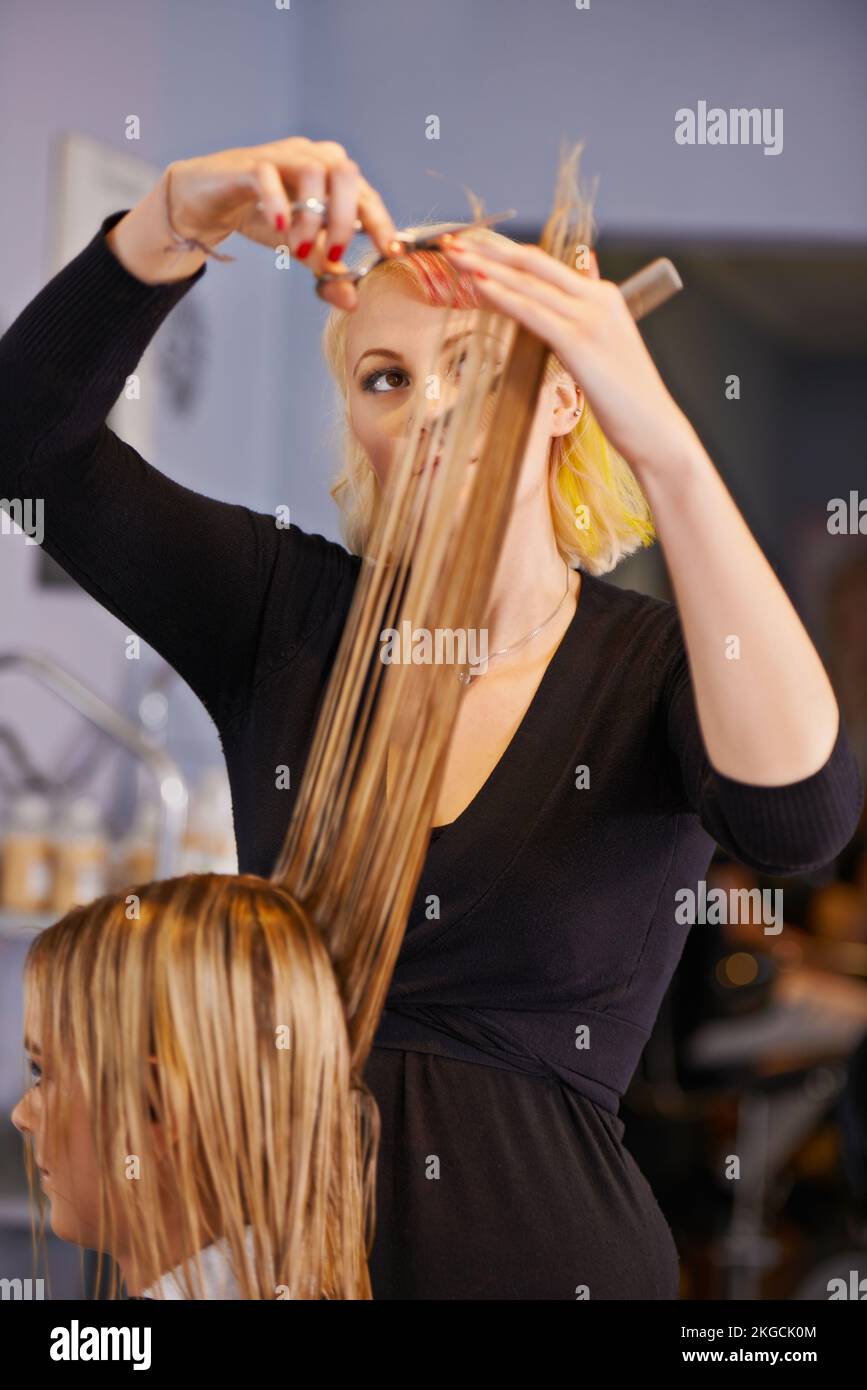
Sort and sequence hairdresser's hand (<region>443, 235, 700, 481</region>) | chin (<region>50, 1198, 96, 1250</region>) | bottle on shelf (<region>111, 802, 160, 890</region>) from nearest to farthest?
1. hairdresser's hand (<region>443, 235, 700, 481</region>)
2. chin (<region>50, 1198, 96, 1250</region>)
3. bottle on shelf (<region>111, 802, 160, 890</region>)

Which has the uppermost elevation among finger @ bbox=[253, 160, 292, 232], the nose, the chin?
finger @ bbox=[253, 160, 292, 232]

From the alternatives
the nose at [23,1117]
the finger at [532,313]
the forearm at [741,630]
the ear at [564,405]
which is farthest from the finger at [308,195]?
the nose at [23,1117]

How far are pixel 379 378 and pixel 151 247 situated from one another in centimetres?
26

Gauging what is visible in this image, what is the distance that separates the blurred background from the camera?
8.96 feet

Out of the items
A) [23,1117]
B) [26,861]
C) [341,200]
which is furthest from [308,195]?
[26,861]

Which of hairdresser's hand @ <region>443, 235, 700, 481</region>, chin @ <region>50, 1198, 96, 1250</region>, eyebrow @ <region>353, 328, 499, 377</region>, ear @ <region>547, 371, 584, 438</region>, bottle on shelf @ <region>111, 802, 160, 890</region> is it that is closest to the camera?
hairdresser's hand @ <region>443, 235, 700, 481</region>

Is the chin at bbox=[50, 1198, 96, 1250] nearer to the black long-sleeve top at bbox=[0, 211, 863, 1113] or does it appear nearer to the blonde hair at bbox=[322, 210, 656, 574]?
the black long-sleeve top at bbox=[0, 211, 863, 1113]

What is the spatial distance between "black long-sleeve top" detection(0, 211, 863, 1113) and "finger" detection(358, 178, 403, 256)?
165 millimetres

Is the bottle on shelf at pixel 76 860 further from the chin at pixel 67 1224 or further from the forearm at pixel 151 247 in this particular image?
the forearm at pixel 151 247

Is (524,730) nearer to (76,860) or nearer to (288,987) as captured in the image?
(288,987)

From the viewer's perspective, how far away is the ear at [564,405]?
1.14m

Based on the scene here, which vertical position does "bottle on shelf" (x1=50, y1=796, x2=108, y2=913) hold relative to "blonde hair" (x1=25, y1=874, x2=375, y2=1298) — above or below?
above

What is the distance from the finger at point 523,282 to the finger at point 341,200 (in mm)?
60

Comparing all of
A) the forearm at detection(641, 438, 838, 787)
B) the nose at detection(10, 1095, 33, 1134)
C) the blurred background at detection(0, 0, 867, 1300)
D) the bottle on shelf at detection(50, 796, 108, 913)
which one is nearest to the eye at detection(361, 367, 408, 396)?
the forearm at detection(641, 438, 838, 787)
